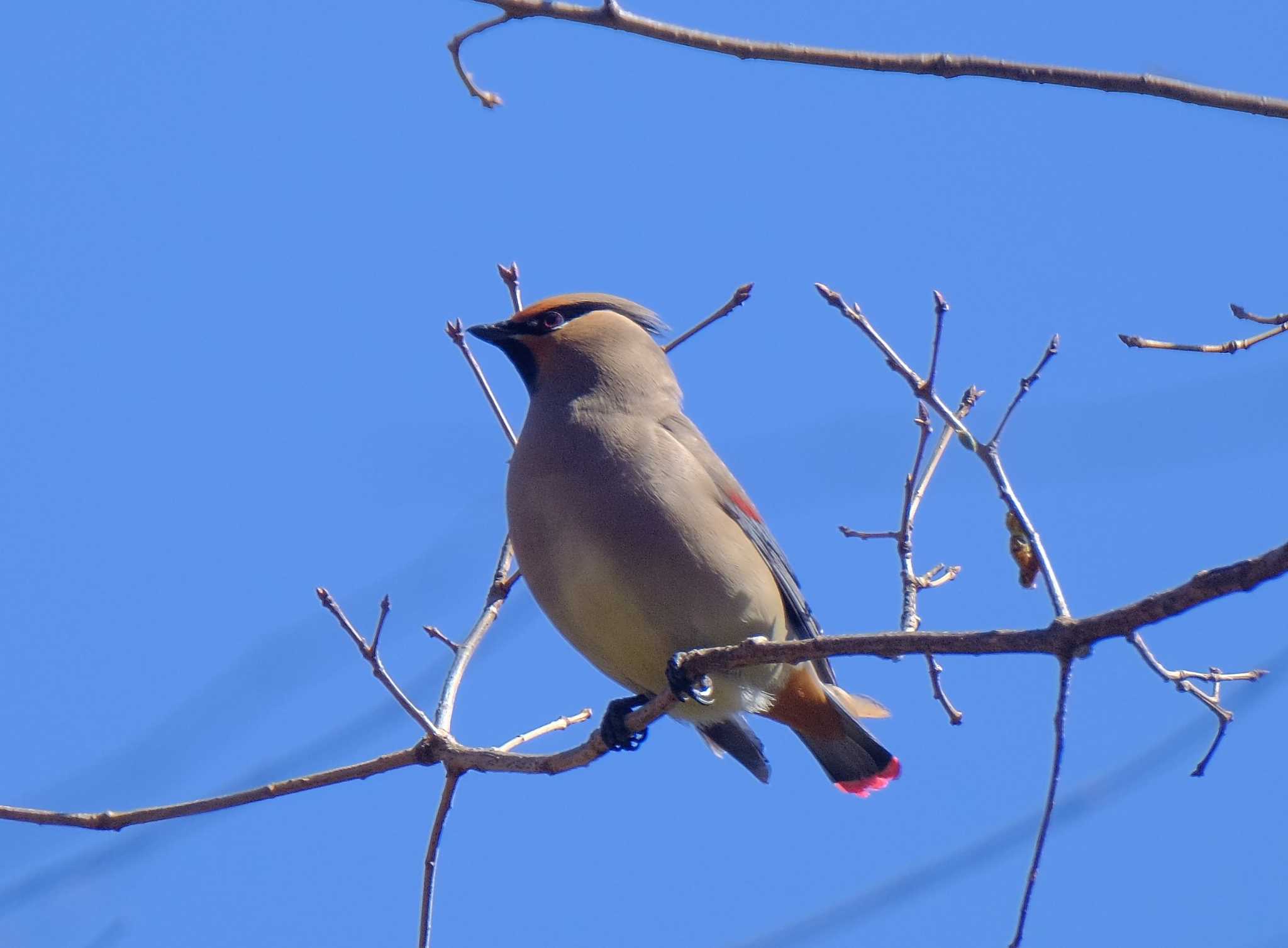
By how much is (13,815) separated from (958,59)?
2.20 meters

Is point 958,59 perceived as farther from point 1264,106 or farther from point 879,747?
point 879,747

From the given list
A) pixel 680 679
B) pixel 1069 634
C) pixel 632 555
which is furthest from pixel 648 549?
pixel 1069 634

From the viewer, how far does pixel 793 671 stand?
4402 millimetres

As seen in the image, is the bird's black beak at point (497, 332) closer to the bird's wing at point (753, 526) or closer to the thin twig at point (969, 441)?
the bird's wing at point (753, 526)

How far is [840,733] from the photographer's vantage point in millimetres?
4898

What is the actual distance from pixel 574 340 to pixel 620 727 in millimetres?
1399

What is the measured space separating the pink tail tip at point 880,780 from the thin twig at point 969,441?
1.65 metres

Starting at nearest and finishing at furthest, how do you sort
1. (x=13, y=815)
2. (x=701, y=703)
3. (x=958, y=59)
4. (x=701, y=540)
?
(x=958, y=59), (x=13, y=815), (x=701, y=540), (x=701, y=703)

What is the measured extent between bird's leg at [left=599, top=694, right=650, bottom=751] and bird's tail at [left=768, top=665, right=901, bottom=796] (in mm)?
477

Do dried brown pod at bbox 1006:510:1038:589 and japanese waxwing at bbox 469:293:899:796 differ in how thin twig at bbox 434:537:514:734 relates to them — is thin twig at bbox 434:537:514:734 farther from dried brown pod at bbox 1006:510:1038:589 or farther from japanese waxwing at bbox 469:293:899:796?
dried brown pod at bbox 1006:510:1038:589

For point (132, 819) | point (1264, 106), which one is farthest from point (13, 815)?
point (1264, 106)

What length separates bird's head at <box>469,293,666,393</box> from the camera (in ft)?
15.7

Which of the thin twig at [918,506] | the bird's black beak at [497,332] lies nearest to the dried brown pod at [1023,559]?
the thin twig at [918,506]

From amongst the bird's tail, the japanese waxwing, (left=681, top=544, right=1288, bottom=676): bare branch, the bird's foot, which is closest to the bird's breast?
the japanese waxwing
